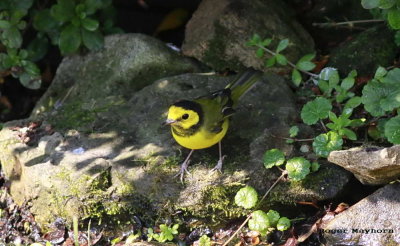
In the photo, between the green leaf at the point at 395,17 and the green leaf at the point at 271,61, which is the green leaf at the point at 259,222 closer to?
the green leaf at the point at 271,61

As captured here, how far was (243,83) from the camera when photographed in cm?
524

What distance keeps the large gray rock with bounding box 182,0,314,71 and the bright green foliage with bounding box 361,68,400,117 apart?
4.53ft

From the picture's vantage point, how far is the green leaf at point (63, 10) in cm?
577

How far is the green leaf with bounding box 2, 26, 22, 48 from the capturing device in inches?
220

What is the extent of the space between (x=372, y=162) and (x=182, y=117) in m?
1.47

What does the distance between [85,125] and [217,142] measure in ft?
4.27

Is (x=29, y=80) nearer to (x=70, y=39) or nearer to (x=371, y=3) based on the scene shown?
(x=70, y=39)

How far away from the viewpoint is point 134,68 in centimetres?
591

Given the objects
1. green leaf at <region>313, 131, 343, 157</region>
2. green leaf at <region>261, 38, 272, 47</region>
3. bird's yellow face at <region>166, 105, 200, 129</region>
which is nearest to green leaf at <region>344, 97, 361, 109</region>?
green leaf at <region>313, 131, 343, 157</region>

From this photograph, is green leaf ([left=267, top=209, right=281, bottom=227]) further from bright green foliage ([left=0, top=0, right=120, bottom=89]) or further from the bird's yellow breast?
bright green foliage ([left=0, top=0, right=120, bottom=89])

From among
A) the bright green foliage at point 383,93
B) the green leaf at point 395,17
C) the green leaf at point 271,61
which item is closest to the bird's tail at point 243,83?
the green leaf at point 271,61

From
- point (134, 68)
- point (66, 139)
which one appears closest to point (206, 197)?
point (66, 139)

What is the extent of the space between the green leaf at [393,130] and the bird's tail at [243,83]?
1350 mm

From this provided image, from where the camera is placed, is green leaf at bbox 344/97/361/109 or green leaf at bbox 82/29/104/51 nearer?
green leaf at bbox 344/97/361/109
